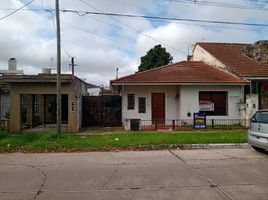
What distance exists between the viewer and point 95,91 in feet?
160

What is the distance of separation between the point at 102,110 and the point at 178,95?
17.8 feet

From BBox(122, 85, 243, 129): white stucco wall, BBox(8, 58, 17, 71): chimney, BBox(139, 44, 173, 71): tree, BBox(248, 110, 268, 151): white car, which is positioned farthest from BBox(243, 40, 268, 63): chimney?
BBox(8, 58, 17, 71): chimney

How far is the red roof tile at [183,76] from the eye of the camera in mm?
24109

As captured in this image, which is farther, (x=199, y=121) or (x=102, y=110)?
(x=102, y=110)

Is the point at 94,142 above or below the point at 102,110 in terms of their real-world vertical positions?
below

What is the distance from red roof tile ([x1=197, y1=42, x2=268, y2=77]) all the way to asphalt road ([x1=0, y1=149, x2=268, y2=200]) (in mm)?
13578

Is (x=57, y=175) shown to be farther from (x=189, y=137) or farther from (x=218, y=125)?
(x=218, y=125)

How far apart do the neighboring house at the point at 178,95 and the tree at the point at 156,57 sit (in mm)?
23637

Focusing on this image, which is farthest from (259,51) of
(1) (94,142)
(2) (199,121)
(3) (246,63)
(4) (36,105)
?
(1) (94,142)

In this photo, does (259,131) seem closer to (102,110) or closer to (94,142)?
(94,142)

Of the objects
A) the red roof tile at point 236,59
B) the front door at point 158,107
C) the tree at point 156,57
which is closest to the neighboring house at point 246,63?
the red roof tile at point 236,59

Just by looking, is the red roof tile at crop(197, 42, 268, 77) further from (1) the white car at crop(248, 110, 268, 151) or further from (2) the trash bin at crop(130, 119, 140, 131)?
(1) the white car at crop(248, 110, 268, 151)

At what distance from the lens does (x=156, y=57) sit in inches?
1967

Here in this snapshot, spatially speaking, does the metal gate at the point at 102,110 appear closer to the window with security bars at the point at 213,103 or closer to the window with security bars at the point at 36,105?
the window with security bars at the point at 36,105
